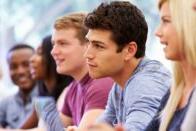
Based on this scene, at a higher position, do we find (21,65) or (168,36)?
(168,36)

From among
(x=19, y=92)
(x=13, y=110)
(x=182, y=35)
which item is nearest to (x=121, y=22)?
(x=182, y=35)

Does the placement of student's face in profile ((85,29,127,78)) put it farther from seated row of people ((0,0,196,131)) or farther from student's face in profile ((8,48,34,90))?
student's face in profile ((8,48,34,90))

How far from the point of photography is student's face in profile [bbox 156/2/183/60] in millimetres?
1445

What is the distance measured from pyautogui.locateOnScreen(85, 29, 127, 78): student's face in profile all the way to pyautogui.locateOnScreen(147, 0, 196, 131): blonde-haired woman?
1.09 feet

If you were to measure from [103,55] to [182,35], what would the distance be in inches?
19.2

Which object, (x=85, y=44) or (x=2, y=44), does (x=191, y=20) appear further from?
(x=2, y=44)

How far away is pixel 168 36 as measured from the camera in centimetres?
146

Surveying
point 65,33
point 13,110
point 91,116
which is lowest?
point 13,110

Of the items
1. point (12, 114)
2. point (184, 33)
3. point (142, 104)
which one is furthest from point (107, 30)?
point (12, 114)

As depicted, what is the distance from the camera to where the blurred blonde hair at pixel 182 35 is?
137 cm

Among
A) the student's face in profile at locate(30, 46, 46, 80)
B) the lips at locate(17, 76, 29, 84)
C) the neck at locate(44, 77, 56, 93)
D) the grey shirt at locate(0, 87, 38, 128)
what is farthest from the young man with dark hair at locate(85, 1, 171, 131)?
the lips at locate(17, 76, 29, 84)

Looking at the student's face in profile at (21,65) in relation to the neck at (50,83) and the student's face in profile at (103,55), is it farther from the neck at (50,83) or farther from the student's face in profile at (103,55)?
the student's face in profile at (103,55)

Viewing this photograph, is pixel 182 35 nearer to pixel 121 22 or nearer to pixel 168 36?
pixel 168 36

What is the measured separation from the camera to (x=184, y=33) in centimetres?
139
